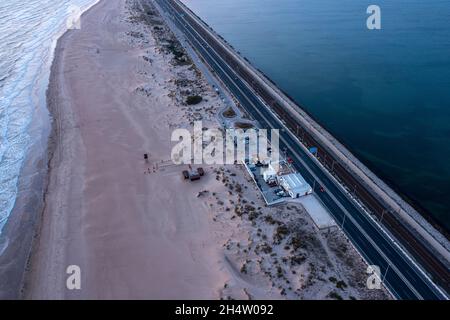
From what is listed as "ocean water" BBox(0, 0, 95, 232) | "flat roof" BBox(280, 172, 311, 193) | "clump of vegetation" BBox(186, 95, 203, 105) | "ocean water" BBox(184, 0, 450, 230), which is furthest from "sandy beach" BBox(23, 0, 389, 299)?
"ocean water" BBox(184, 0, 450, 230)

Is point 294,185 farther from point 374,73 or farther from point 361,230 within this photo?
point 374,73

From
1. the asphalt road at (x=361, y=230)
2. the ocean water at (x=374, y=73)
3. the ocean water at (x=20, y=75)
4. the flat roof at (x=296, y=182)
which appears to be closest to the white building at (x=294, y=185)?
the flat roof at (x=296, y=182)

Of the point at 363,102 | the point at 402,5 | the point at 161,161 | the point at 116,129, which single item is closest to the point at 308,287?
the point at 161,161

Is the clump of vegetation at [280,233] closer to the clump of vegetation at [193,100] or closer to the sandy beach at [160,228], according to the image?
the sandy beach at [160,228]

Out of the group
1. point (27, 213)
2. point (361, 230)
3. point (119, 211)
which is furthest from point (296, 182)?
point (27, 213)

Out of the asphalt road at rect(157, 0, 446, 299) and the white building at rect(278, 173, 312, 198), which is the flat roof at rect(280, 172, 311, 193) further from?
the asphalt road at rect(157, 0, 446, 299)
